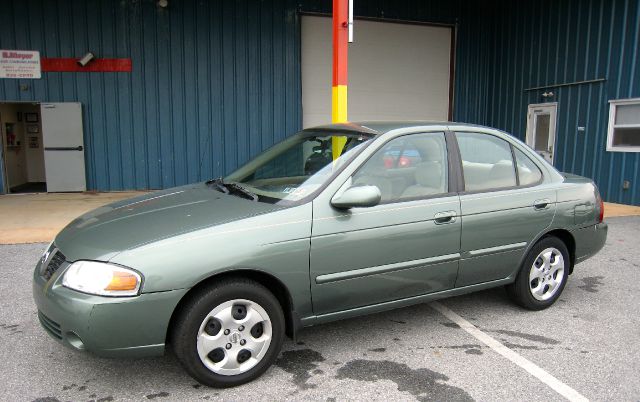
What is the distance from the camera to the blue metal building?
10875 mm

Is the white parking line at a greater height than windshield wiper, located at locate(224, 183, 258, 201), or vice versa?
windshield wiper, located at locate(224, 183, 258, 201)

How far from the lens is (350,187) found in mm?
3357

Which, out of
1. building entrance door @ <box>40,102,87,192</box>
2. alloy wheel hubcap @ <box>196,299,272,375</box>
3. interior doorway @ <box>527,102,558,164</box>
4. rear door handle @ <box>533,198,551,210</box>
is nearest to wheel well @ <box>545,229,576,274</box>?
rear door handle @ <box>533,198,551,210</box>

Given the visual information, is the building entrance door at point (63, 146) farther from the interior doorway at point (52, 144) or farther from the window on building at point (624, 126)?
the window on building at point (624, 126)

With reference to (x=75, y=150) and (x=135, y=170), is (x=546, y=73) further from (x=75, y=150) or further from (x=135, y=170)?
(x=75, y=150)

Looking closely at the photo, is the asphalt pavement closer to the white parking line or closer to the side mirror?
the white parking line

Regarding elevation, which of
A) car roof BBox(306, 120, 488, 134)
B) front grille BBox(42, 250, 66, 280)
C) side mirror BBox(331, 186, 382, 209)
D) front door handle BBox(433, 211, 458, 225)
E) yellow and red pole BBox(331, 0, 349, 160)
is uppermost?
yellow and red pole BBox(331, 0, 349, 160)

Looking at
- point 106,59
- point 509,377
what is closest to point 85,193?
point 106,59

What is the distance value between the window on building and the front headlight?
1069cm

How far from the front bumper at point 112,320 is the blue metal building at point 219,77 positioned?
31.5ft

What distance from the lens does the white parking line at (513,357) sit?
9.89 ft

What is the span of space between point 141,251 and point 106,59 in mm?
10063

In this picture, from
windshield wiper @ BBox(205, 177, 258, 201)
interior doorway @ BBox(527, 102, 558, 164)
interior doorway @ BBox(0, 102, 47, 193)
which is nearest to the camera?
windshield wiper @ BBox(205, 177, 258, 201)

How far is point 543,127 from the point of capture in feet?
41.5
